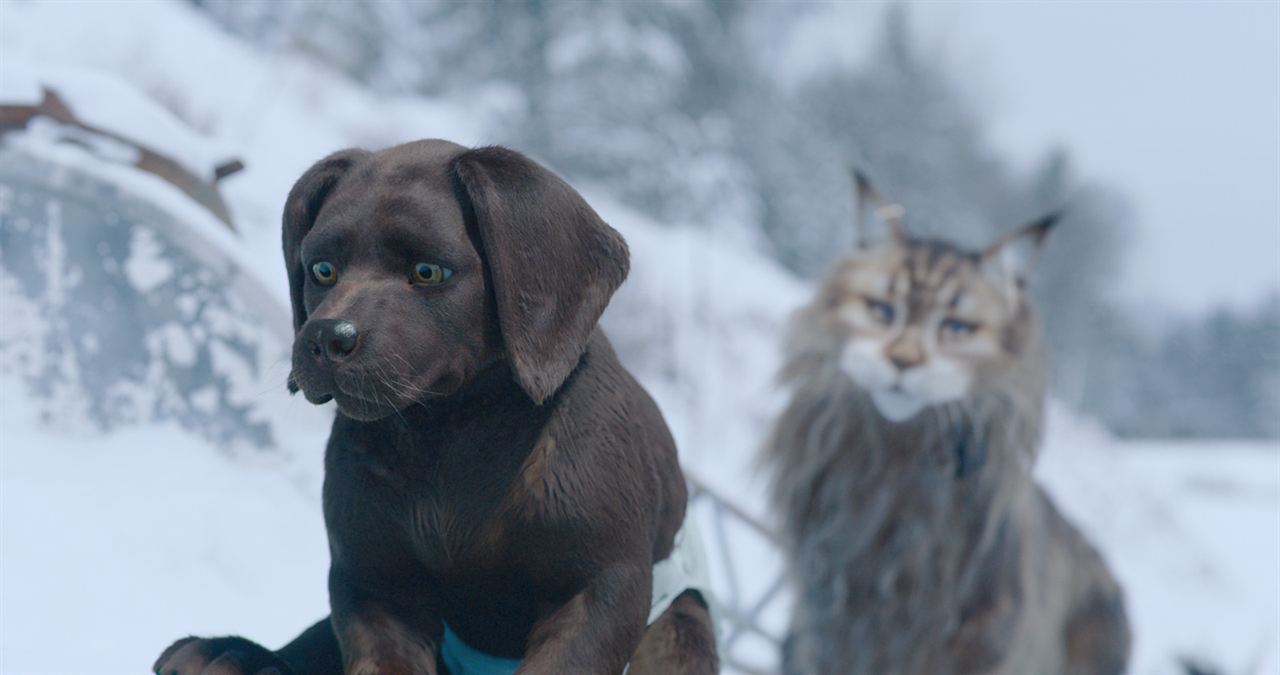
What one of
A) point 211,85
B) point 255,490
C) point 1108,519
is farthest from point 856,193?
point 1108,519

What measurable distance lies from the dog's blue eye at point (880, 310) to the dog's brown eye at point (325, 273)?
890mm

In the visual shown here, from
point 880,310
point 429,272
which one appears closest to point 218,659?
point 429,272

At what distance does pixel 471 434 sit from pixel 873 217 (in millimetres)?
962

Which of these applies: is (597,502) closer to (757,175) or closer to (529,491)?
(529,491)

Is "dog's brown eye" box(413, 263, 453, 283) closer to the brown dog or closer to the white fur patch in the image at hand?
the brown dog

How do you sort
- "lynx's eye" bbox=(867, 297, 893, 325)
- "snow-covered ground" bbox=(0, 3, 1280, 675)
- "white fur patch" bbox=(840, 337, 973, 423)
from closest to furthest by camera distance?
"snow-covered ground" bbox=(0, 3, 1280, 675) → "white fur patch" bbox=(840, 337, 973, 423) → "lynx's eye" bbox=(867, 297, 893, 325)

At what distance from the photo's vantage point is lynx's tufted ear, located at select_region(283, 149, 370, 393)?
64cm

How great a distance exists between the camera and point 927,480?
1.28 metres

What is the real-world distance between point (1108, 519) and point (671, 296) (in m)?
1.74

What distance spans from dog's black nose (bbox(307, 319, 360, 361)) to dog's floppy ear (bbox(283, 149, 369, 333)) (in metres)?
0.10

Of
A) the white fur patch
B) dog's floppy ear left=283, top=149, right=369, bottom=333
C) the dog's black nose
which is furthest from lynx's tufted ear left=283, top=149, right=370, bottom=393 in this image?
the white fur patch

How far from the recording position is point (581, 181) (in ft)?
19.7

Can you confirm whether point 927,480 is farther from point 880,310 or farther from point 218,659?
point 218,659

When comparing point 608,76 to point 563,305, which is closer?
point 563,305
